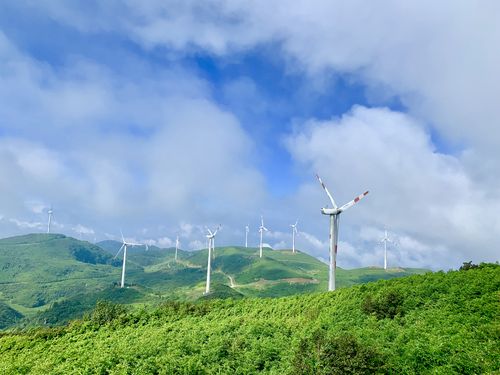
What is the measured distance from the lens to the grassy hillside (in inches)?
1188

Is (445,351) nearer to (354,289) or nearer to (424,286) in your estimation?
(424,286)

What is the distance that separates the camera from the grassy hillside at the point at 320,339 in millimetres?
30188

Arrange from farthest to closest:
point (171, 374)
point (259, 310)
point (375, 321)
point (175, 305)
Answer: point (175, 305), point (259, 310), point (375, 321), point (171, 374)

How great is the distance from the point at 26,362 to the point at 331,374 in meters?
37.4

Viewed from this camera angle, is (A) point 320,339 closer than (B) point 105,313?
Yes

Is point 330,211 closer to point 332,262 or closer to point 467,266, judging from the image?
point 332,262

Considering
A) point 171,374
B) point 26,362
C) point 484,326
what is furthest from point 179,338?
point 484,326

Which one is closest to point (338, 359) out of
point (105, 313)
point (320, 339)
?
point (320, 339)

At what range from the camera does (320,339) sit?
32281 millimetres

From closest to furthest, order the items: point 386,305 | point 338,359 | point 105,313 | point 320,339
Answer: point 338,359
point 320,339
point 386,305
point 105,313

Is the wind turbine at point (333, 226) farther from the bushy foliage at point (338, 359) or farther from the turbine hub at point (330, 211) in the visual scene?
the bushy foliage at point (338, 359)

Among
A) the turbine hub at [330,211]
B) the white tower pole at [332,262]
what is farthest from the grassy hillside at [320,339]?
the turbine hub at [330,211]

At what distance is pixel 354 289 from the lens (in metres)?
55.3

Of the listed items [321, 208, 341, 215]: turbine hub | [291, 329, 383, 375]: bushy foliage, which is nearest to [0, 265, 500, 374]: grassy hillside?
[291, 329, 383, 375]: bushy foliage
